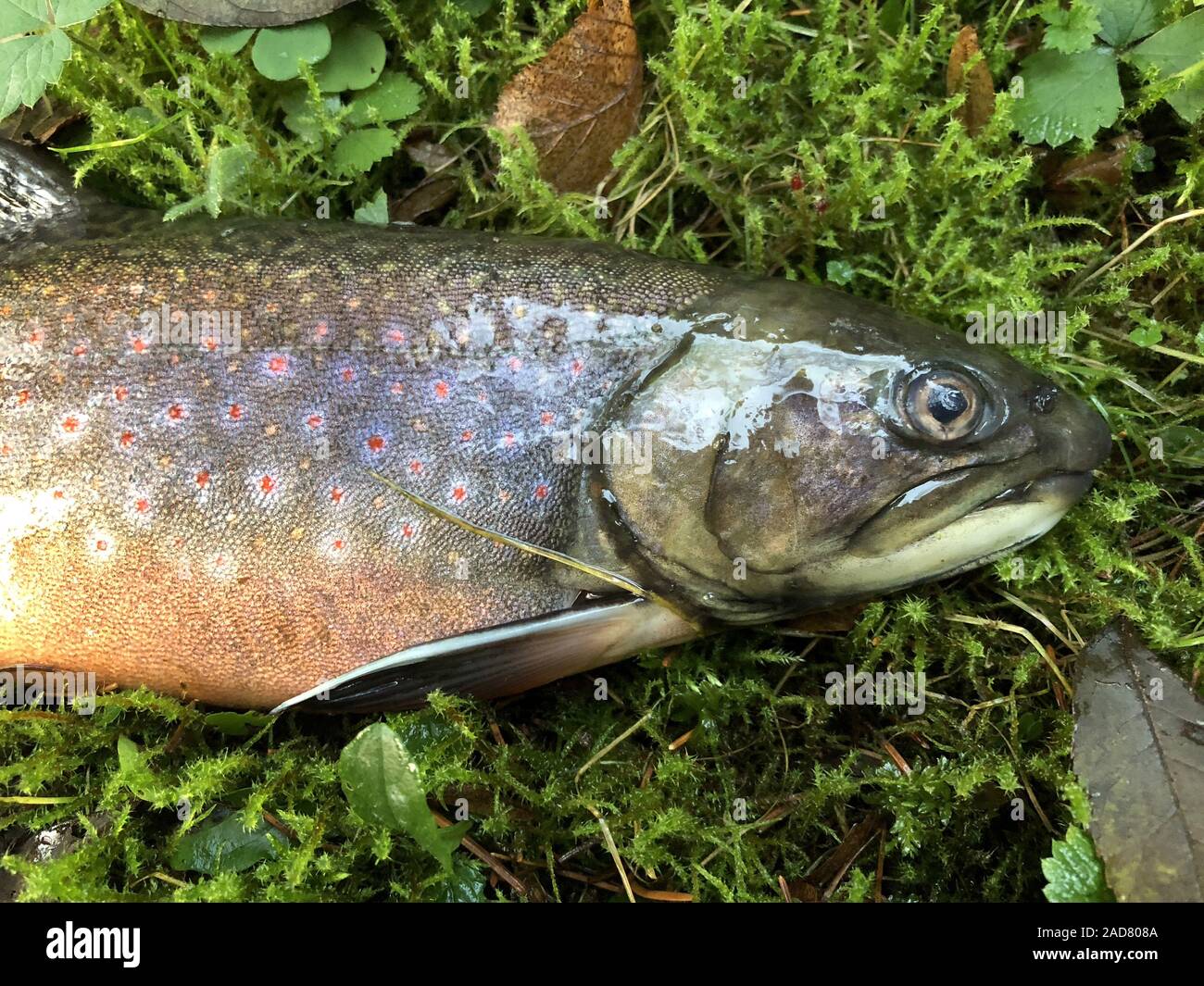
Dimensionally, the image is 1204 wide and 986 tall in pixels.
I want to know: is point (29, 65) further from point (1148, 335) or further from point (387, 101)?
point (1148, 335)

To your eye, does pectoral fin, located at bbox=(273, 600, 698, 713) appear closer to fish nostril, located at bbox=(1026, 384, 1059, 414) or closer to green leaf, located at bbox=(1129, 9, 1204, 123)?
fish nostril, located at bbox=(1026, 384, 1059, 414)

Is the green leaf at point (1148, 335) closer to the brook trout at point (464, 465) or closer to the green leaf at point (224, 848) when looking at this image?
the brook trout at point (464, 465)

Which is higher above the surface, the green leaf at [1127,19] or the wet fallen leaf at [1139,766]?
the green leaf at [1127,19]

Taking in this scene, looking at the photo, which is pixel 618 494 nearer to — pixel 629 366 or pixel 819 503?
pixel 629 366

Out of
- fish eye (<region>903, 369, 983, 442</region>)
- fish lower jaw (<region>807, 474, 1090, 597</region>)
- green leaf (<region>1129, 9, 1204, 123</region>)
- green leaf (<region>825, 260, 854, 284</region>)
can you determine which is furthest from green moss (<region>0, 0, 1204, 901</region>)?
fish eye (<region>903, 369, 983, 442</region>)

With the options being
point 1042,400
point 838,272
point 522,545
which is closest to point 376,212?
point 522,545

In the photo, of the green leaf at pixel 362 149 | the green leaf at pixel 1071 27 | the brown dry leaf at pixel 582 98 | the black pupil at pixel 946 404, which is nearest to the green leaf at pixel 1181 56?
the green leaf at pixel 1071 27
